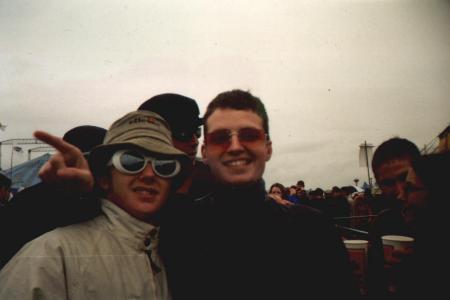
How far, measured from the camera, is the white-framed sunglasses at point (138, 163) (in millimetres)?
1385

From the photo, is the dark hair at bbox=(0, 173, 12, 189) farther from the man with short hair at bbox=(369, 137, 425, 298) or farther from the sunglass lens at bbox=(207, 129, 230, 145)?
the man with short hair at bbox=(369, 137, 425, 298)

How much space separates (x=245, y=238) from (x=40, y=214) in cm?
97

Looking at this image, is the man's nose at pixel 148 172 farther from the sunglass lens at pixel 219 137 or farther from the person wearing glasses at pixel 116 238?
the sunglass lens at pixel 219 137

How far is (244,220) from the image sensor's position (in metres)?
1.49

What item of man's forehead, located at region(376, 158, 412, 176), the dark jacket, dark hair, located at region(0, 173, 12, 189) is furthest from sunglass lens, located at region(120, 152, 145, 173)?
dark hair, located at region(0, 173, 12, 189)

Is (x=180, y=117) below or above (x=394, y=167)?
above

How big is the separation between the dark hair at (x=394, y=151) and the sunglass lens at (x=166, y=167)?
198 centimetres

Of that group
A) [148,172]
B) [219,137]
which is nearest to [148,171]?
[148,172]

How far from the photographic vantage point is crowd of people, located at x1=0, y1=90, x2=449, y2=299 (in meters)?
1.18

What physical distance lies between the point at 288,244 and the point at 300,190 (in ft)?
27.3

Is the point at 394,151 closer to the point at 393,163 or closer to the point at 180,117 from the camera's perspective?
the point at 393,163

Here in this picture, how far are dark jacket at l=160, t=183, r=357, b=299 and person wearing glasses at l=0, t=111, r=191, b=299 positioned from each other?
119mm

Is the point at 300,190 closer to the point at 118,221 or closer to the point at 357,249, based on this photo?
the point at 357,249

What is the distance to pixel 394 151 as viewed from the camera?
8.24ft
